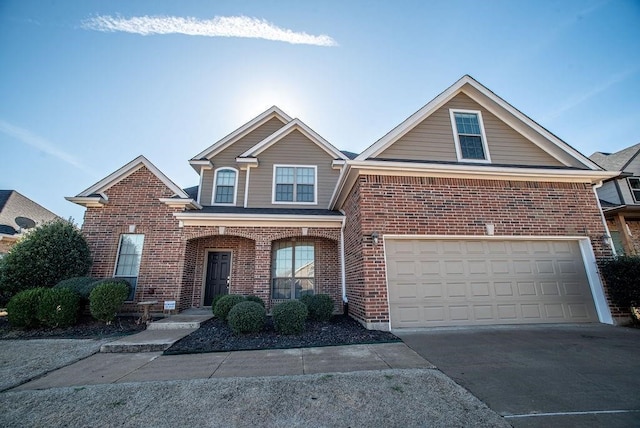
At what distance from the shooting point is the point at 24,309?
20.9 feet

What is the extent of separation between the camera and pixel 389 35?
29.6 feet

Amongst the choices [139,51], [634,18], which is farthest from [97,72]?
[634,18]

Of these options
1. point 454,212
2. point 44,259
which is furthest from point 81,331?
point 454,212

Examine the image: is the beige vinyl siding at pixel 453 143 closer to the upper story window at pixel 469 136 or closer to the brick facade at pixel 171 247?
the upper story window at pixel 469 136

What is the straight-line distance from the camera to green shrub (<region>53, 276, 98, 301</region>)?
7027mm

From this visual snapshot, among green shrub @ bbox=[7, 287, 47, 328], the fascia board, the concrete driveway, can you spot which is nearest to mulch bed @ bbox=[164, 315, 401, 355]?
the concrete driveway

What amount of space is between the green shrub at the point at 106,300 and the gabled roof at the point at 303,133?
6255 millimetres

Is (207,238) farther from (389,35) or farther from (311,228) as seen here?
(389,35)

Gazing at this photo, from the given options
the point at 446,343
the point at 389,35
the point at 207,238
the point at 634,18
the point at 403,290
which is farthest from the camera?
the point at 207,238

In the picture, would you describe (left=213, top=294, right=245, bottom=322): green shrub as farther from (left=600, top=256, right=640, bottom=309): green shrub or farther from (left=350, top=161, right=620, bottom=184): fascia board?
(left=600, top=256, right=640, bottom=309): green shrub

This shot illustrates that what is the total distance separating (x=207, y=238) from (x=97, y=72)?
705 cm

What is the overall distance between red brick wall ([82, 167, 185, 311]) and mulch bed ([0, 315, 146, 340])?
1.10m

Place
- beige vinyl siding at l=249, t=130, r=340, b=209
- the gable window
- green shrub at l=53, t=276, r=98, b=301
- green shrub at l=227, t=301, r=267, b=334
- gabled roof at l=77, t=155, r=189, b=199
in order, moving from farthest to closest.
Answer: beige vinyl siding at l=249, t=130, r=340, b=209, gabled roof at l=77, t=155, r=189, b=199, the gable window, green shrub at l=53, t=276, r=98, b=301, green shrub at l=227, t=301, r=267, b=334

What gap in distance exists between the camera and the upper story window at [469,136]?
7637 mm
